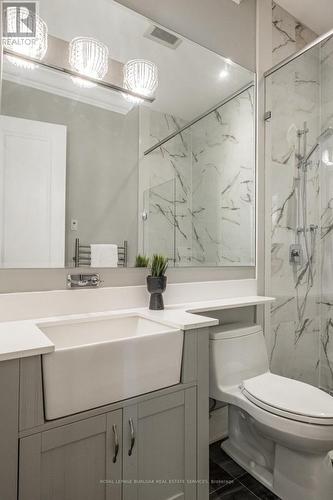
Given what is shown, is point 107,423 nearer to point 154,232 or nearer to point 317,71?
point 154,232

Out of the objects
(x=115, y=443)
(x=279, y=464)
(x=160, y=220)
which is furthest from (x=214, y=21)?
(x=279, y=464)

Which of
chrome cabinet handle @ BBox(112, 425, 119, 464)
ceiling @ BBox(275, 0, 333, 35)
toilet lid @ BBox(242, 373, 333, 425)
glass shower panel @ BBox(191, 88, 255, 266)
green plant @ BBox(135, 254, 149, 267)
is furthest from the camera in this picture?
ceiling @ BBox(275, 0, 333, 35)

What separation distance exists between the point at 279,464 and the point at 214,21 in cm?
245

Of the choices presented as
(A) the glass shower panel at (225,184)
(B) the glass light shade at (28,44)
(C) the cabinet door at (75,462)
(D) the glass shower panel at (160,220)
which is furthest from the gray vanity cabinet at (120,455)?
(B) the glass light shade at (28,44)

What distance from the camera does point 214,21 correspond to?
5.96 ft

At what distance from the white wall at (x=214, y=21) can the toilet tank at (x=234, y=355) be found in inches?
67.2

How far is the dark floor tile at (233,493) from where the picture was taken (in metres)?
1.33

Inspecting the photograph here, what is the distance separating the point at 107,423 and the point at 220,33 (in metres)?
2.19

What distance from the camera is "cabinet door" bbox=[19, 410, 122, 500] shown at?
84 centimetres

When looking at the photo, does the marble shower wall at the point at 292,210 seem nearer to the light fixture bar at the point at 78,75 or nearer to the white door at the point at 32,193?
the light fixture bar at the point at 78,75

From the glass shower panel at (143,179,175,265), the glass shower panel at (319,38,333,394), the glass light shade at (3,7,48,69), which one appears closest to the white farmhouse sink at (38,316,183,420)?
the glass shower panel at (143,179,175,265)

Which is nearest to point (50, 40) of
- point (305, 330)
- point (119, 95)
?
point (119, 95)

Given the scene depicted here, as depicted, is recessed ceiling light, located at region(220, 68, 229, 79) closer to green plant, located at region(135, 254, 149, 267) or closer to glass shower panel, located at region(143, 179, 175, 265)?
glass shower panel, located at region(143, 179, 175, 265)

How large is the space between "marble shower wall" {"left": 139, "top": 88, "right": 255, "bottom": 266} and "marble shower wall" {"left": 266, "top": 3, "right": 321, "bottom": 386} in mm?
204
